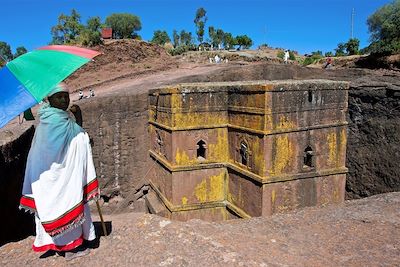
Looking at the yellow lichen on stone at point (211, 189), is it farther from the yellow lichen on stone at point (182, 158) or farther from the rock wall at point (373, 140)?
the rock wall at point (373, 140)

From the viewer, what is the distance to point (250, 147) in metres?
8.38

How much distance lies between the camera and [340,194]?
915 centimetres

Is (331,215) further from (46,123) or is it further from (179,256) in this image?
(46,123)

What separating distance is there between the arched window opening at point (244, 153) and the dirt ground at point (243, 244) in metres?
3.77

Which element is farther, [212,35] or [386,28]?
[212,35]

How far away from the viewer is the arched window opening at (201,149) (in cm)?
936

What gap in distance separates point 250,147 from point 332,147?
2.31 meters

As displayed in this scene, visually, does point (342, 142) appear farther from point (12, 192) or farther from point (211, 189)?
point (12, 192)

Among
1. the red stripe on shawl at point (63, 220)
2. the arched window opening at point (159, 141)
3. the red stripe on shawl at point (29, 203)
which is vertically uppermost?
the red stripe on shawl at point (29, 203)

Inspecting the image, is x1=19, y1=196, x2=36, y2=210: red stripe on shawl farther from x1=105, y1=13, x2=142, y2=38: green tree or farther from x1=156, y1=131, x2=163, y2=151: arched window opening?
x1=105, y1=13, x2=142, y2=38: green tree

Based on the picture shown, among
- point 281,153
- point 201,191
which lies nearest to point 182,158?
point 201,191

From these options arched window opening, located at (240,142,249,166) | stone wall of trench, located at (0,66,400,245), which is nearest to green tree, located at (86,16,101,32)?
stone wall of trench, located at (0,66,400,245)

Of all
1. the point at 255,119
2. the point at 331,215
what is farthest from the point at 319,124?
the point at 331,215

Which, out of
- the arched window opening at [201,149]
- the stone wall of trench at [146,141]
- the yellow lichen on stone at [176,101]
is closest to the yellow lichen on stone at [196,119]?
the yellow lichen on stone at [176,101]
